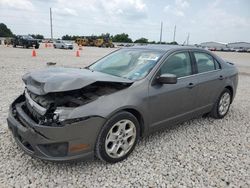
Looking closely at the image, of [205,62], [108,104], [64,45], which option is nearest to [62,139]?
[108,104]

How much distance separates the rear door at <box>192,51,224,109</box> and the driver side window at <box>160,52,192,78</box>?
0.22 meters

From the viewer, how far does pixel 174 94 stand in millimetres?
3709

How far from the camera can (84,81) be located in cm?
285

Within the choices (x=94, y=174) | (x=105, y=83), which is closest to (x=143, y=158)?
(x=94, y=174)

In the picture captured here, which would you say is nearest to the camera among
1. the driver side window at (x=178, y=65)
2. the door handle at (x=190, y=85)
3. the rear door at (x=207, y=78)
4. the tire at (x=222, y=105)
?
the driver side window at (x=178, y=65)

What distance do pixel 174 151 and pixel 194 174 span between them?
0.61m

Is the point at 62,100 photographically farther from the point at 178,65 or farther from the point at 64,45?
the point at 64,45

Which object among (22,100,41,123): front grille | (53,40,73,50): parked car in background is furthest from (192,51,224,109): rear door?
(53,40,73,50): parked car in background

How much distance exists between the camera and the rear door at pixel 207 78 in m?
4.30

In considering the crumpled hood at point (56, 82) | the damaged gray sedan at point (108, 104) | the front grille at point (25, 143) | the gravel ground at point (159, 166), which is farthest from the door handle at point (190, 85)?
the front grille at point (25, 143)

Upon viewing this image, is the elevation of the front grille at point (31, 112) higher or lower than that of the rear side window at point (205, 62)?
lower

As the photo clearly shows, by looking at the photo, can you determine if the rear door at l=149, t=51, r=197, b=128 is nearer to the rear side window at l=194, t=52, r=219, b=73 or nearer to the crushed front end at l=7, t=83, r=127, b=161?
the rear side window at l=194, t=52, r=219, b=73

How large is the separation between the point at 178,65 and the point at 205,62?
91 cm

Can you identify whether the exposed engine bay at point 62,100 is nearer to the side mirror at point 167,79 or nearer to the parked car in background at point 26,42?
the side mirror at point 167,79
